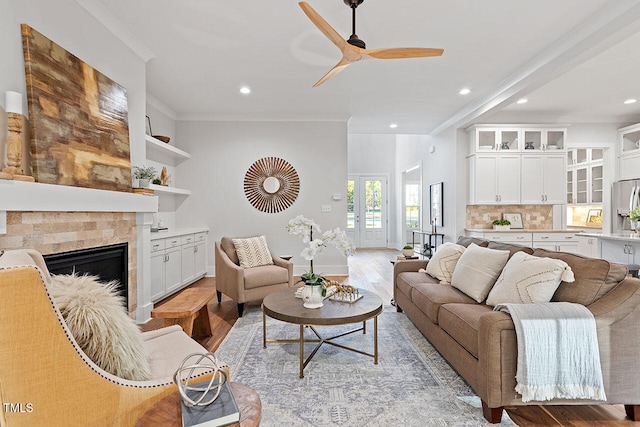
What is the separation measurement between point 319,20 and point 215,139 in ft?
13.5

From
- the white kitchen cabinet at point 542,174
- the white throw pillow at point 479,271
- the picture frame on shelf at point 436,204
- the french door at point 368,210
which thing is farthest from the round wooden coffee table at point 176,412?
the french door at point 368,210

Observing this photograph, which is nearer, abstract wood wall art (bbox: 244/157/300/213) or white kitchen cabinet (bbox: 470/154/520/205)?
white kitchen cabinet (bbox: 470/154/520/205)

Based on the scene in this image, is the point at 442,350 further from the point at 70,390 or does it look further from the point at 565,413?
the point at 70,390

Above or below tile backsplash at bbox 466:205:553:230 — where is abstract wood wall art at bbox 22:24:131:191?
above

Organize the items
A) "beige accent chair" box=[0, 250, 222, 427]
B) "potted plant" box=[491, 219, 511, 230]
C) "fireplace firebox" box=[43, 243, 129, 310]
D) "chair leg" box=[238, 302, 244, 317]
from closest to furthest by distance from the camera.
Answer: "beige accent chair" box=[0, 250, 222, 427], "fireplace firebox" box=[43, 243, 129, 310], "chair leg" box=[238, 302, 244, 317], "potted plant" box=[491, 219, 511, 230]

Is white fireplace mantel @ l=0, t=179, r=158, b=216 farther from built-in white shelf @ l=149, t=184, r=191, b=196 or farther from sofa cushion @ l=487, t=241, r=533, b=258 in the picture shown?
sofa cushion @ l=487, t=241, r=533, b=258

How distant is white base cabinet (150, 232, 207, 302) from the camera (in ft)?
13.3

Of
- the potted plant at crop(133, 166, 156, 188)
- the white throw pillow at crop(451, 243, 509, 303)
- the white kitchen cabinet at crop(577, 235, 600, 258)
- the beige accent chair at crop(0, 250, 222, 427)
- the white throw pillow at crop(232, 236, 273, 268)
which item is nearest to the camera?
the beige accent chair at crop(0, 250, 222, 427)

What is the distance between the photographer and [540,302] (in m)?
2.04

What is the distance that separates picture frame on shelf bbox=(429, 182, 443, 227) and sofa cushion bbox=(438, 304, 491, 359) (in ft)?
14.7

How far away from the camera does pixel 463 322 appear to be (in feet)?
7.09

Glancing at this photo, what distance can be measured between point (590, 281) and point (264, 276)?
115 inches

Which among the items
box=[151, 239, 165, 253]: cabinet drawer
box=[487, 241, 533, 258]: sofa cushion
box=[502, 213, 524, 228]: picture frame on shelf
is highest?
box=[502, 213, 524, 228]: picture frame on shelf

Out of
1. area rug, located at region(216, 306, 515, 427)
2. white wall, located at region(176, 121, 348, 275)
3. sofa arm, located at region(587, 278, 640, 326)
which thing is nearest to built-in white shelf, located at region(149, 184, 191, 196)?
white wall, located at region(176, 121, 348, 275)
